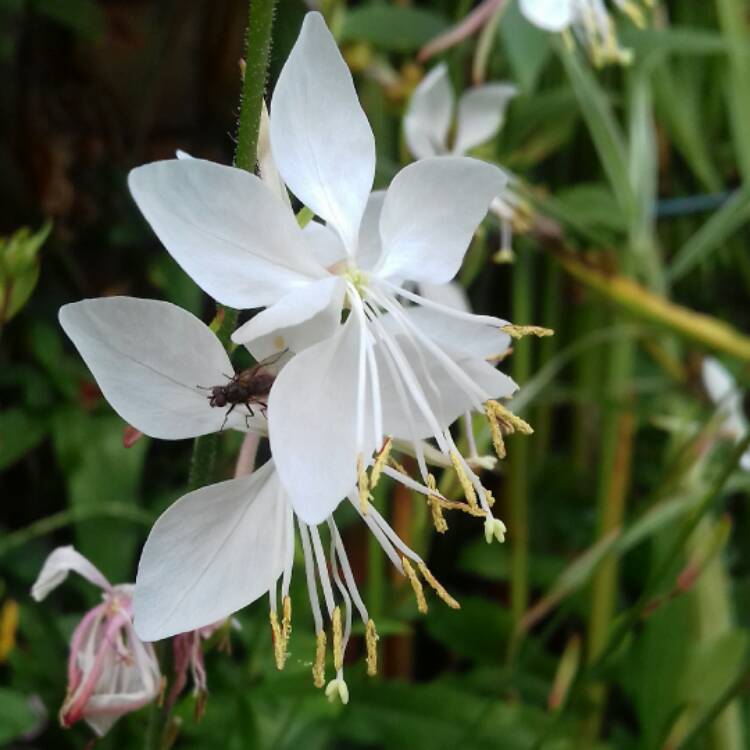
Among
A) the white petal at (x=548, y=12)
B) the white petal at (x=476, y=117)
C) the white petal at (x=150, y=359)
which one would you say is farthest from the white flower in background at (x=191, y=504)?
the white petal at (x=476, y=117)

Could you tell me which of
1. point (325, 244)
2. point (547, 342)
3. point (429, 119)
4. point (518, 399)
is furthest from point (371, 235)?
point (547, 342)

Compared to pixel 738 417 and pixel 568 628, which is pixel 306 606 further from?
pixel 568 628

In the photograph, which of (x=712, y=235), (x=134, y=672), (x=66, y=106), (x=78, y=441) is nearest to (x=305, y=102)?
(x=134, y=672)

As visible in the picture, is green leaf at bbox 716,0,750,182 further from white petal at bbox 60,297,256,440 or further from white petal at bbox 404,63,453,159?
white petal at bbox 60,297,256,440

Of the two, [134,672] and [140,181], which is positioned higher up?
[140,181]

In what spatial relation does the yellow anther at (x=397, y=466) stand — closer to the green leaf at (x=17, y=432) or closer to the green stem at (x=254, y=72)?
the green stem at (x=254, y=72)

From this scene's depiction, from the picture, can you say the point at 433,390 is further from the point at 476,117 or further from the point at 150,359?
the point at 476,117

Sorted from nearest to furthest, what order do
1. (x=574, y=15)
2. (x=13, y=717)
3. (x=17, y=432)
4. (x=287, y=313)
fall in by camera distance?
(x=287, y=313) < (x=13, y=717) < (x=574, y=15) < (x=17, y=432)
